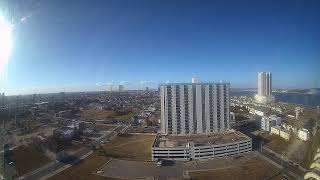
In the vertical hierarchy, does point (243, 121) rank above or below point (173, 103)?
below

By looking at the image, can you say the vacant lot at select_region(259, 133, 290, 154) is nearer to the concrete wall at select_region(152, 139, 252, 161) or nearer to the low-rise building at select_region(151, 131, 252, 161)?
the low-rise building at select_region(151, 131, 252, 161)

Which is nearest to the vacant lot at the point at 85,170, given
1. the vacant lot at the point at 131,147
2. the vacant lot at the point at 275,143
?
the vacant lot at the point at 131,147

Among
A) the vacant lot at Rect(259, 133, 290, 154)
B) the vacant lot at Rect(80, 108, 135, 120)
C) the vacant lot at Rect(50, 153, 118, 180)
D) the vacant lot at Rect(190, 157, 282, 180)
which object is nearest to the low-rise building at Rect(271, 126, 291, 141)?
the vacant lot at Rect(259, 133, 290, 154)

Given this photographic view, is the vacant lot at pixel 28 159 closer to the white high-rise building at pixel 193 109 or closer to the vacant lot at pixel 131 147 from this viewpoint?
the vacant lot at pixel 131 147

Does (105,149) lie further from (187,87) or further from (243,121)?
(243,121)

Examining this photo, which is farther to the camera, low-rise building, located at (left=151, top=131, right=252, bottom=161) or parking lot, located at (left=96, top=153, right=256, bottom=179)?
low-rise building, located at (left=151, top=131, right=252, bottom=161)

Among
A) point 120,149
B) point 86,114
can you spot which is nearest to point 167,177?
point 120,149

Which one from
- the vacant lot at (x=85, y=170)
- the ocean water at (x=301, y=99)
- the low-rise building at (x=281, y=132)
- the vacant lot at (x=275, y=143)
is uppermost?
the ocean water at (x=301, y=99)
